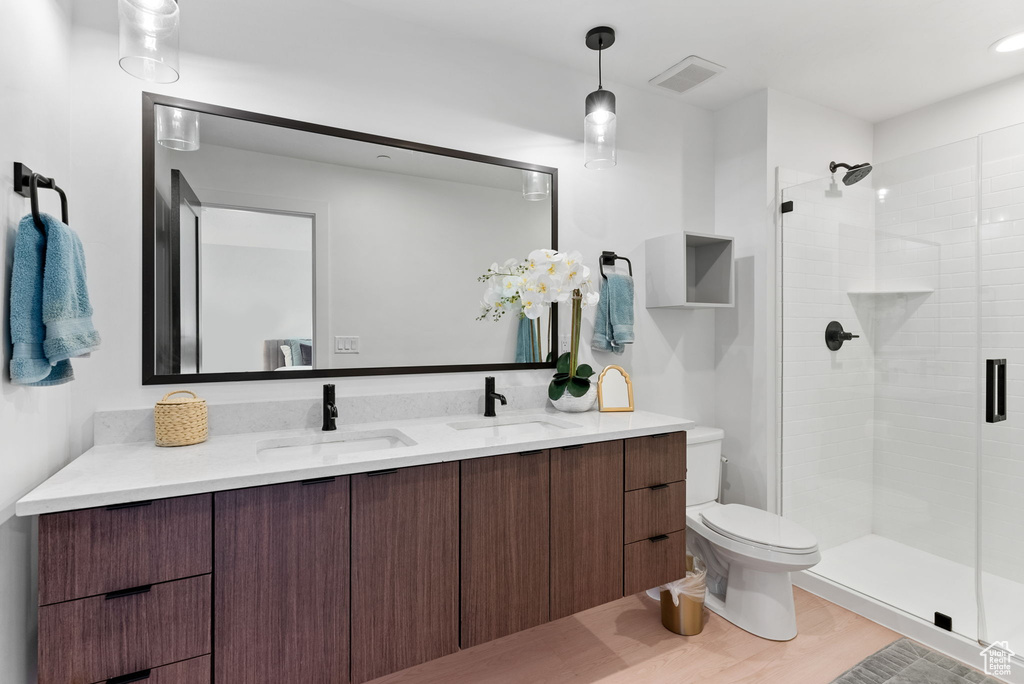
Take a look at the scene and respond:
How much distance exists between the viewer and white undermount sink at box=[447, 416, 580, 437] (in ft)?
6.31

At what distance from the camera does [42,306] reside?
126cm

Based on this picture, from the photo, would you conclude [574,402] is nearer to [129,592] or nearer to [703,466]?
[703,466]

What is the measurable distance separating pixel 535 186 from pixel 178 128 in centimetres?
139

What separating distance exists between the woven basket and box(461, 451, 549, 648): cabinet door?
0.86 m

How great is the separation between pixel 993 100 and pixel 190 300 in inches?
152

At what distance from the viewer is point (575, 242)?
2.50m

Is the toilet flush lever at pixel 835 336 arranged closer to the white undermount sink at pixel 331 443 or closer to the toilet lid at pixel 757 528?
the toilet lid at pixel 757 528

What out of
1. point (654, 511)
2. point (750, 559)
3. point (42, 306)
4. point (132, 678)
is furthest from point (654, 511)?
point (42, 306)

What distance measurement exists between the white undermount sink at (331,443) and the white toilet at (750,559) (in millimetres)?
1463

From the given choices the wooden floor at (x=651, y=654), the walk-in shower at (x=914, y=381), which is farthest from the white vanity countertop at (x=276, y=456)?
the walk-in shower at (x=914, y=381)

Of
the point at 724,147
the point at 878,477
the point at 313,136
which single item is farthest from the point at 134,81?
the point at 878,477

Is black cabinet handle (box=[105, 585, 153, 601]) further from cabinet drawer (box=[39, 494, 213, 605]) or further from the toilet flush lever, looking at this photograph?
the toilet flush lever

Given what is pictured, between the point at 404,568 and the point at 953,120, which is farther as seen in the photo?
the point at 953,120

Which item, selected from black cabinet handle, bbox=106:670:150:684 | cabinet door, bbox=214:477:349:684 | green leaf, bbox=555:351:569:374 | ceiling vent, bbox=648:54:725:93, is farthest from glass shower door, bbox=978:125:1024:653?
black cabinet handle, bbox=106:670:150:684
